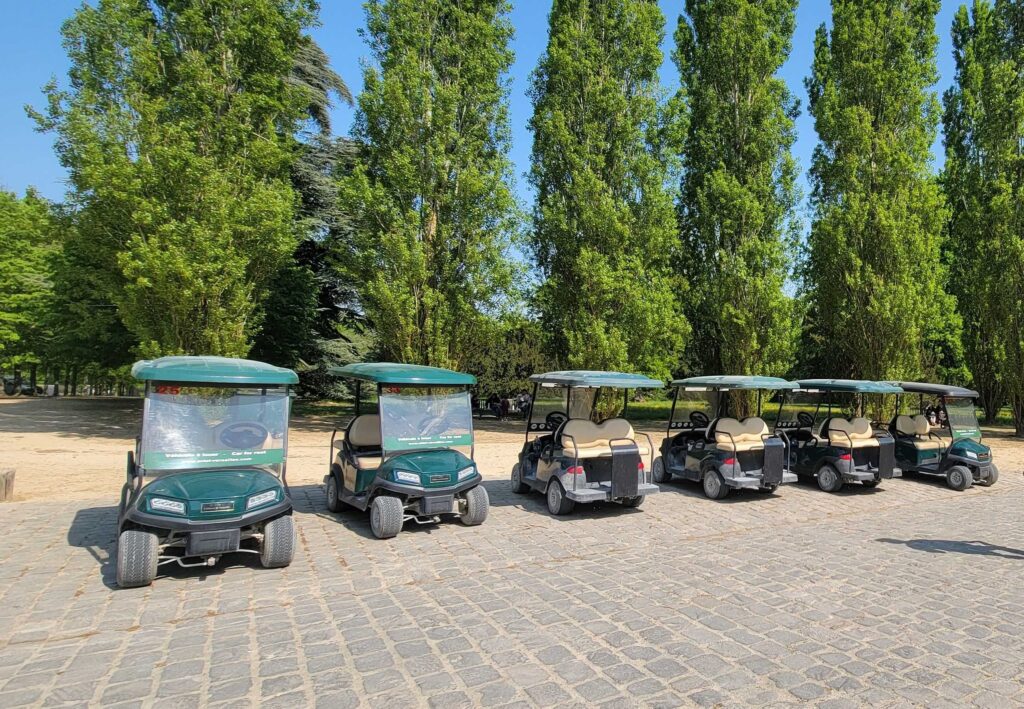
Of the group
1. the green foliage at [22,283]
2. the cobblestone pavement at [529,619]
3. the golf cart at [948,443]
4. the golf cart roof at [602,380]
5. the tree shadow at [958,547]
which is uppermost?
the green foliage at [22,283]

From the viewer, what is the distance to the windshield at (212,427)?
5.83m

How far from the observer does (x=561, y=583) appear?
5531 mm

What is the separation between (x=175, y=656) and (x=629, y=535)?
510cm

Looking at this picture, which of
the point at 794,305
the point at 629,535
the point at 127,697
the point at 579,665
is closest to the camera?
the point at 127,697

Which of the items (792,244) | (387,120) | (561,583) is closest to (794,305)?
→ (792,244)

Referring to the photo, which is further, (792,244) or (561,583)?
(792,244)

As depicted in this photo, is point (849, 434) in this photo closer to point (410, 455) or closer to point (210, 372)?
point (410, 455)

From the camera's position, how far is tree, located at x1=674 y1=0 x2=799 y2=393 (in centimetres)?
2114

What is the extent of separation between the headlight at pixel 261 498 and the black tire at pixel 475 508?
2.52 metres

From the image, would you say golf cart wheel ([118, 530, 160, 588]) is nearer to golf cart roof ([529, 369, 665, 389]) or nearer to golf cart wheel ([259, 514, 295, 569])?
golf cart wheel ([259, 514, 295, 569])

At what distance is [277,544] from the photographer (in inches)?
222

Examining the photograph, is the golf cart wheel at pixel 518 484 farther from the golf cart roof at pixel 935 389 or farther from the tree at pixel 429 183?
the tree at pixel 429 183

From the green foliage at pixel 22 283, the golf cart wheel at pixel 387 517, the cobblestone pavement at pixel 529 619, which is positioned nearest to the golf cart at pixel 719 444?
the cobblestone pavement at pixel 529 619

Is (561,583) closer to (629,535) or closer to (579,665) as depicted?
(579,665)
